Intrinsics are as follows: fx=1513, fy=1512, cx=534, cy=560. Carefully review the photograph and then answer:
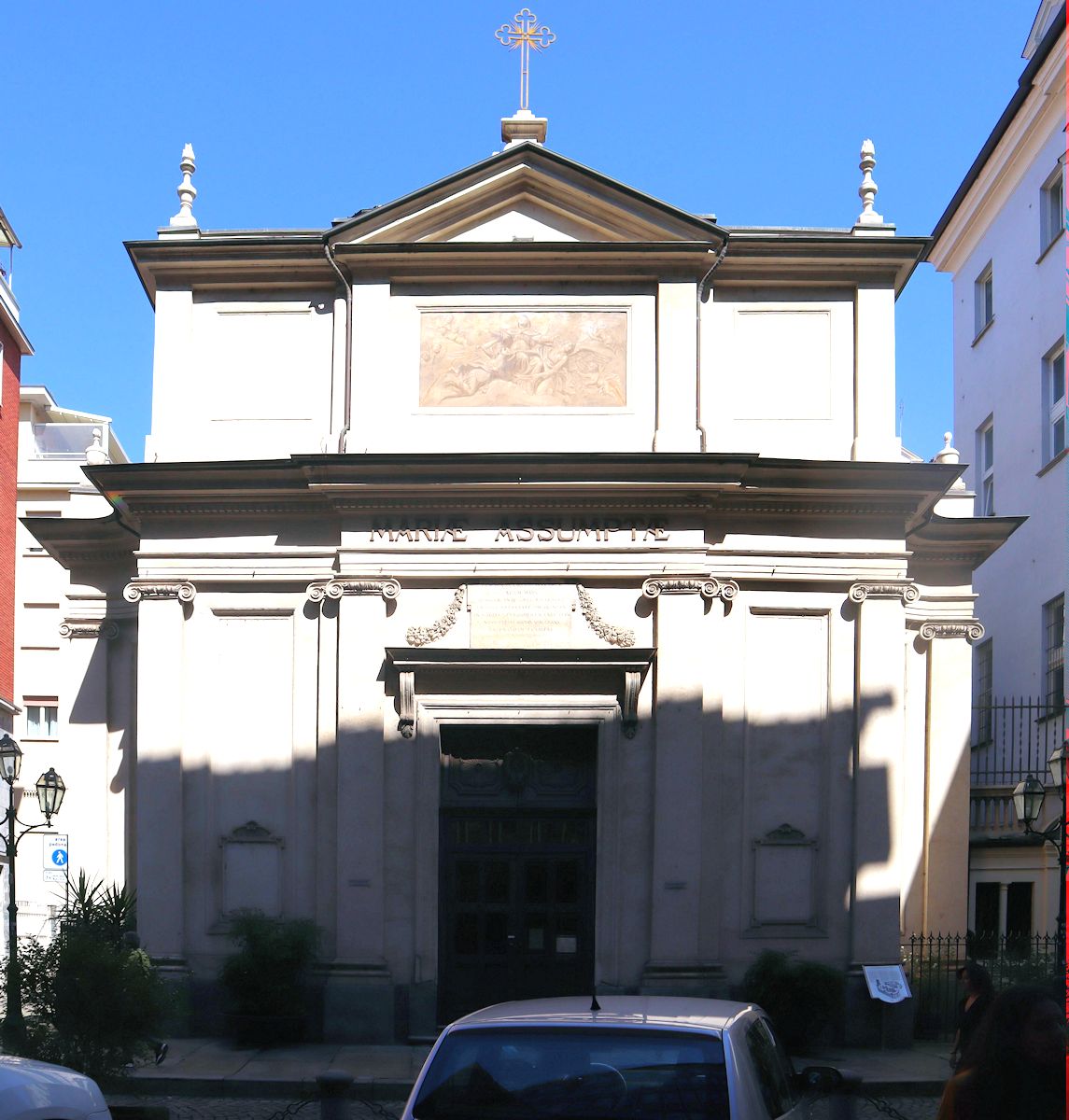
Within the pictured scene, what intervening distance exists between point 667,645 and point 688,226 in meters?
5.54

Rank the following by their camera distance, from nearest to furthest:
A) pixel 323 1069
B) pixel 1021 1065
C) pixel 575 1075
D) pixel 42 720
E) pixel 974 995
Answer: pixel 1021 1065 → pixel 575 1075 → pixel 974 995 → pixel 323 1069 → pixel 42 720

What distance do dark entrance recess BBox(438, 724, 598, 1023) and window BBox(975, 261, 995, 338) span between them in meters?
16.6

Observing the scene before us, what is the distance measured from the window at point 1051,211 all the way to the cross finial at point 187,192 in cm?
1517

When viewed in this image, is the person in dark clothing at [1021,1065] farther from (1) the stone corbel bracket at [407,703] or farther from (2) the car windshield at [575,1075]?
(1) the stone corbel bracket at [407,703]

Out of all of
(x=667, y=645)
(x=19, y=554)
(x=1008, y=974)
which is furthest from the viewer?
(x=19, y=554)

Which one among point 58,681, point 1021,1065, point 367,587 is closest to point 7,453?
point 58,681

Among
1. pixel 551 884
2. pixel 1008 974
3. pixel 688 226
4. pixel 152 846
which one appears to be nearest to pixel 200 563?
pixel 152 846

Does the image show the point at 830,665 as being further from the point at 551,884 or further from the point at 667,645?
the point at 551,884

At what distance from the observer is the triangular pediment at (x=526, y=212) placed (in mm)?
20000

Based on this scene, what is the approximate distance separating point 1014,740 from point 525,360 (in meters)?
12.3

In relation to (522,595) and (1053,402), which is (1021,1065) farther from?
(1053,402)

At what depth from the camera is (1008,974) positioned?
18203 mm

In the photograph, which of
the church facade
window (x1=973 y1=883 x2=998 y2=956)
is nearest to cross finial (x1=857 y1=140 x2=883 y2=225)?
the church facade

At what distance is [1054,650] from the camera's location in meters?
26.5
